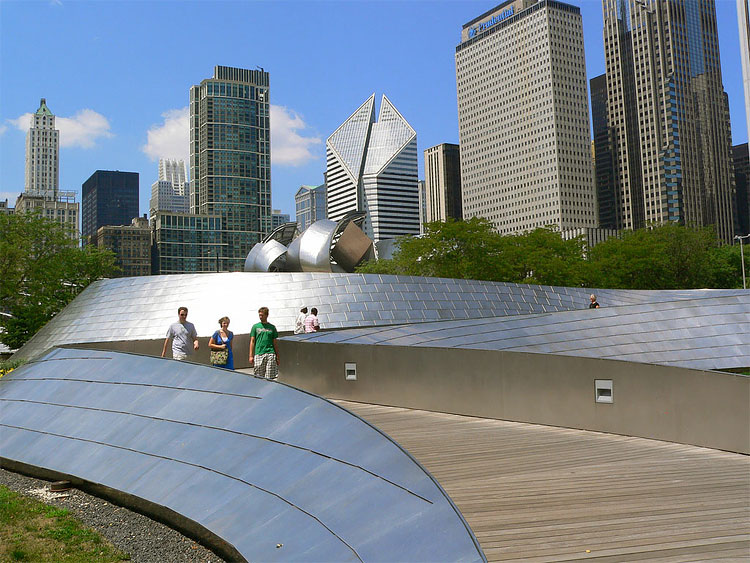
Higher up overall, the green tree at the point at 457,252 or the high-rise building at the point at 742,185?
the high-rise building at the point at 742,185

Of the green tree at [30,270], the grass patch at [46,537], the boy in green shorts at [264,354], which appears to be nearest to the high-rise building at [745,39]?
the boy in green shorts at [264,354]

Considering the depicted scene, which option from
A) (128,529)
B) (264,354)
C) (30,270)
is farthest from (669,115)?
(128,529)

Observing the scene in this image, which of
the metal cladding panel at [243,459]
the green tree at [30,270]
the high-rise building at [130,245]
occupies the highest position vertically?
the high-rise building at [130,245]

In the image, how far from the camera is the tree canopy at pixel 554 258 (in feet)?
125

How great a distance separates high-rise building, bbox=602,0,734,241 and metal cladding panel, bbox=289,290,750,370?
14433 cm

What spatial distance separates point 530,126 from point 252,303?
14542 cm

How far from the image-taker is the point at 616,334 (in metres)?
14.1

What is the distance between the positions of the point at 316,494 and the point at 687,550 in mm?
2479

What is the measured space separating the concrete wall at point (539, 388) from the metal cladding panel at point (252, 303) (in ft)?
25.1

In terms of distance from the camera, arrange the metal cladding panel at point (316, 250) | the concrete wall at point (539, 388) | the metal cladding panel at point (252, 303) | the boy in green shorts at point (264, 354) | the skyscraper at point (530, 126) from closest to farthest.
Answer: the concrete wall at point (539, 388) < the boy in green shorts at point (264, 354) < the metal cladding panel at point (252, 303) < the metal cladding panel at point (316, 250) < the skyscraper at point (530, 126)

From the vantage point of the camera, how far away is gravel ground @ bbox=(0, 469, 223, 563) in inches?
198

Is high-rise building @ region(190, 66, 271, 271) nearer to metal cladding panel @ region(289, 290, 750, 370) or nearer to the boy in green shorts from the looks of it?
metal cladding panel @ region(289, 290, 750, 370)

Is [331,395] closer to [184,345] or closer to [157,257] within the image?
[184,345]

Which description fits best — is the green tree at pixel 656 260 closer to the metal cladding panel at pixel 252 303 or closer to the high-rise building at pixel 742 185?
the metal cladding panel at pixel 252 303
